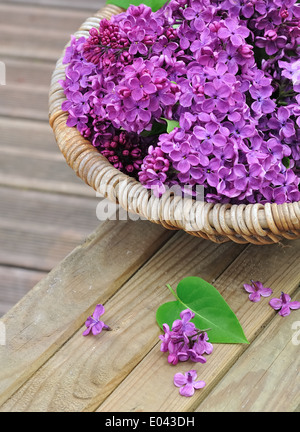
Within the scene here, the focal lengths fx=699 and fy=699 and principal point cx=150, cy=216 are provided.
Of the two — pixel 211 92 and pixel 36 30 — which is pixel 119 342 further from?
pixel 36 30

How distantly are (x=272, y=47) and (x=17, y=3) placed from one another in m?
1.54

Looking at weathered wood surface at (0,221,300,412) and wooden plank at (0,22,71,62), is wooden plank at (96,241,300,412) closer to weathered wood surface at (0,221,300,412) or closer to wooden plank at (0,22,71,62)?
weathered wood surface at (0,221,300,412)

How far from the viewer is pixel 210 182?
0.84m

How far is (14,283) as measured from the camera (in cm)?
155

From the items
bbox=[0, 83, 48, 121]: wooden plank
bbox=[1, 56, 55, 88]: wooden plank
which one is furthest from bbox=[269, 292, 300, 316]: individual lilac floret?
bbox=[1, 56, 55, 88]: wooden plank

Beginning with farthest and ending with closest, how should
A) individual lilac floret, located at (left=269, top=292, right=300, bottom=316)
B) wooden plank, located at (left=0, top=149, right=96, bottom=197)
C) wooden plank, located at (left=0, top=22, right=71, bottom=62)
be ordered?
wooden plank, located at (left=0, top=22, right=71, bottom=62)
wooden plank, located at (left=0, top=149, right=96, bottom=197)
individual lilac floret, located at (left=269, top=292, right=300, bottom=316)

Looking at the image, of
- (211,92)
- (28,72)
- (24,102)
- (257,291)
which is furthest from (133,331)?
(28,72)

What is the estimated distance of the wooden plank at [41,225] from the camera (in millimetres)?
1593

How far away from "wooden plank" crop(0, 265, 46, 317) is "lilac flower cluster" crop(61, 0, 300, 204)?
0.70 meters

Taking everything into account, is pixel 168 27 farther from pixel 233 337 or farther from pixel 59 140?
pixel 233 337

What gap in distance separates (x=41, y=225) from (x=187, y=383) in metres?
0.91

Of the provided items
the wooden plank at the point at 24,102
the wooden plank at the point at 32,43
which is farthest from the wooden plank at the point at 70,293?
the wooden plank at the point at 32,43

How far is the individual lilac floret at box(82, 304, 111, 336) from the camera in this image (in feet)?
→ 2.88
